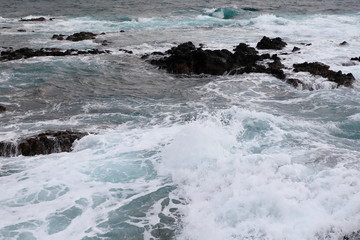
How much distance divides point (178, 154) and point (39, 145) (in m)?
3.17

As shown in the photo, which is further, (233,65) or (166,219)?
(233,65)

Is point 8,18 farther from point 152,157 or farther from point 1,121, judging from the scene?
point 152,157

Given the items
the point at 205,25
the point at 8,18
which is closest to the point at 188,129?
the point at 205,25

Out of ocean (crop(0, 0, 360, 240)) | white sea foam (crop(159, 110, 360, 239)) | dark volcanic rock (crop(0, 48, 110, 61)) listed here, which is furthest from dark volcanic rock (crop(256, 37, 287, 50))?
white sea foam (crop(159, 110, 360, 239))

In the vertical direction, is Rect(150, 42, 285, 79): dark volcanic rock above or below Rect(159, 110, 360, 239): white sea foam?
above

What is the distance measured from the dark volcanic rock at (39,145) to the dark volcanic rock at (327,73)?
31.3 feet

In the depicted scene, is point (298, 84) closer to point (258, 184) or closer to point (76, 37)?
point (258, 184)

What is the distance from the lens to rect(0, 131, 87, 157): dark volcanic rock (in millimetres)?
8703

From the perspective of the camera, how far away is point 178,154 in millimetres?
8227

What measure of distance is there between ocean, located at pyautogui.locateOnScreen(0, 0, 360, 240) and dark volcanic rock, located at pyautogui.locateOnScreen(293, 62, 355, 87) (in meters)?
0.34

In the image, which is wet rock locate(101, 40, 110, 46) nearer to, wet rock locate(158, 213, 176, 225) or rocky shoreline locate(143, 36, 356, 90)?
rocky shoreline locate(143, 36, 356, 90)

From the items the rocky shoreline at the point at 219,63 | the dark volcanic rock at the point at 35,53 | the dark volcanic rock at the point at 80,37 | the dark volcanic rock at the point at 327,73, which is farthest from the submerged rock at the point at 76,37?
the dark volcanic rock at the point at 327,73

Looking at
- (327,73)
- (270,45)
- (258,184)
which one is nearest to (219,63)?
(327,73)

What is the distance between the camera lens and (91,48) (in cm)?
2141
